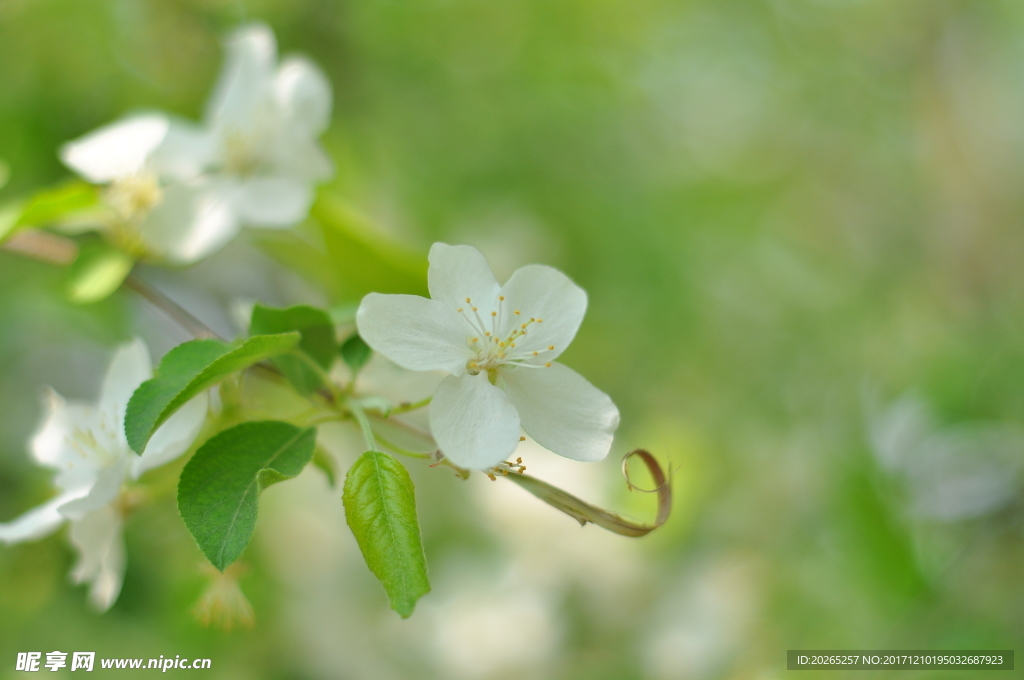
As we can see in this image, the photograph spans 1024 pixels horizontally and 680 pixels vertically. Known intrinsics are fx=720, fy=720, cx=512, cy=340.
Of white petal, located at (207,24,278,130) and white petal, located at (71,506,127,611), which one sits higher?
white petal, located at (207,24,278,130)

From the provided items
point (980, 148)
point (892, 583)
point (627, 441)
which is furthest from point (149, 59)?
point (980, 148)

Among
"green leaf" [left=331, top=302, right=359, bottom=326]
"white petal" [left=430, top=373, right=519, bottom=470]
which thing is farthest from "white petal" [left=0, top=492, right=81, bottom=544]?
"white petal" [left=430, top=373, right=519, bottom=470]

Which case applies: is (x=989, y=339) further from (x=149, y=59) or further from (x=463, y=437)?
(x=149, y=59)

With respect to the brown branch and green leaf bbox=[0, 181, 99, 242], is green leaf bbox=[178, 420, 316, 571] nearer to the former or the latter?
the brown branch

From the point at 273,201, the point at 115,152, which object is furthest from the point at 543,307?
the point at 115,152

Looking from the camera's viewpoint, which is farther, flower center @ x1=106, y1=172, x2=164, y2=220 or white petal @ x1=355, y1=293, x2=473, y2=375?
flower center @ x1=106, y1=172, x2=164, y2=220

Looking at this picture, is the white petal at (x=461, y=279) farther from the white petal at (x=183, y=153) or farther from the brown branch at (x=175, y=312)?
the white petal at (x=183, y=153)
